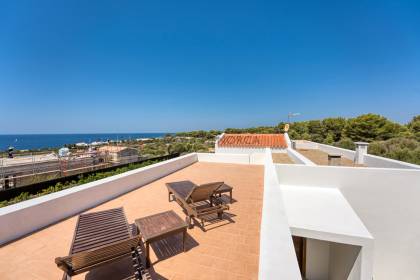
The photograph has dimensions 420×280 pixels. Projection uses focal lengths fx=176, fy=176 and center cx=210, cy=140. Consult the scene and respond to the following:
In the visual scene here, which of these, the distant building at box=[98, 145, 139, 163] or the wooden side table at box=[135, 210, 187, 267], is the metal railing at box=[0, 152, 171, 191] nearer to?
the distant building at box=[98, 145, 139, 163]

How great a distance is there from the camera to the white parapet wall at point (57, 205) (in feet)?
11.3

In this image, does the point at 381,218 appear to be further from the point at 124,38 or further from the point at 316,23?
the point at 124,38

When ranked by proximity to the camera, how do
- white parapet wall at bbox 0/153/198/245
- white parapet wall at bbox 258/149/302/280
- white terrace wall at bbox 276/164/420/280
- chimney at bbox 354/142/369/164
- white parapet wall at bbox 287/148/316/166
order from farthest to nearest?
chimney at bbox 354/142/369/164 < white parapet wall at bbox 287/148/316/166 < white terrace wall at bbox 276/164/420/280 < white parapet wall at bbox 0/153/198/245 < white parapet wall at bbox 258/149/302/280

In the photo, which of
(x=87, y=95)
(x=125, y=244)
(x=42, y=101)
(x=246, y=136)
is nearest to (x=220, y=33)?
(x=246, y=136)

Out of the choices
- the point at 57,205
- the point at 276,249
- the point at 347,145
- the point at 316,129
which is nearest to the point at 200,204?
the point at 276,249

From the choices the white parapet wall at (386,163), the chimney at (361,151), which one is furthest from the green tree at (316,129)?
the white parapet wall at (386,163)

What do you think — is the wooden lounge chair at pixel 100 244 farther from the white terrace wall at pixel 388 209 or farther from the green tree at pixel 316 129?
the green tree at pixel 316 129

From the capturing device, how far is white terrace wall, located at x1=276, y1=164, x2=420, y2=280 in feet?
19.8

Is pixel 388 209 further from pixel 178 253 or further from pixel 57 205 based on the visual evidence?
pixel 57 205

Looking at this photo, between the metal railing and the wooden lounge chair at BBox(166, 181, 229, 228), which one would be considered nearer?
the wooden lounge chair at BBox(166, 181, 229, 228)

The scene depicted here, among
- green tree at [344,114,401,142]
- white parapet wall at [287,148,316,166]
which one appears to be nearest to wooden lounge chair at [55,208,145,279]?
white parapet wall at [287,148,316,166]

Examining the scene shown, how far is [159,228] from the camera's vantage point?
9.79 feet

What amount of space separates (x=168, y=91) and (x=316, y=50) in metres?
27.9

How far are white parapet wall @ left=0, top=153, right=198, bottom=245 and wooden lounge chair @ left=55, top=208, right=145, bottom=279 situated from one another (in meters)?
1.49
